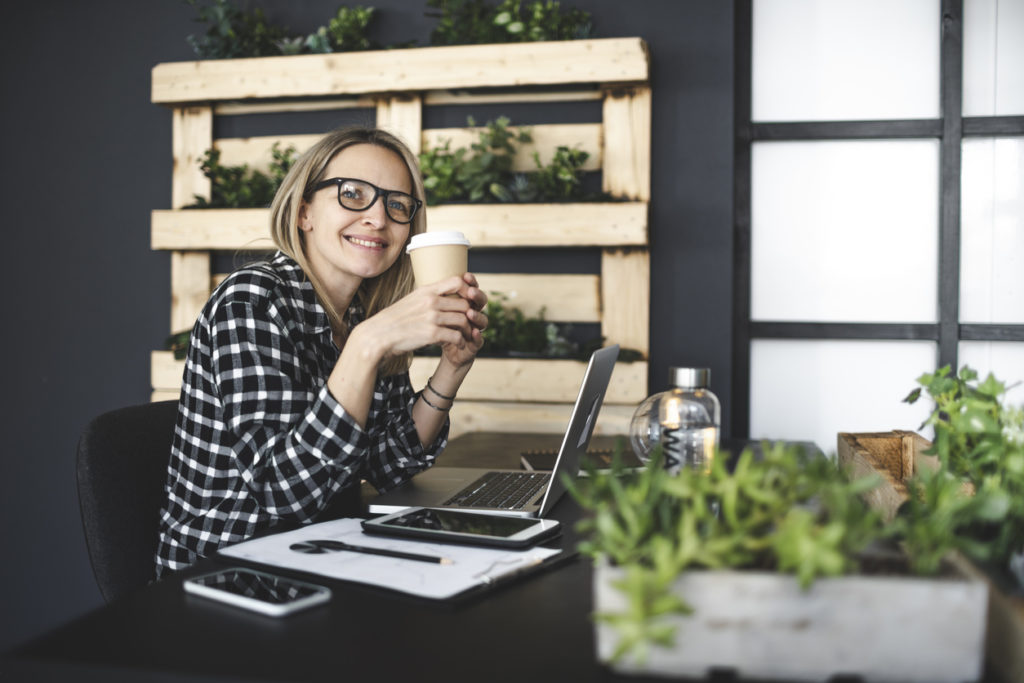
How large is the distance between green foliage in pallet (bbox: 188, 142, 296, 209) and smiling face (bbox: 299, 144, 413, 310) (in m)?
1.25

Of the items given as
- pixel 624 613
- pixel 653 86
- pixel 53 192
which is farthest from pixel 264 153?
pixel 624 613

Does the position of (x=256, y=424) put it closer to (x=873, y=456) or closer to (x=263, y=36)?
(x=873, y=456)

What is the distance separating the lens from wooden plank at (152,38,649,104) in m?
2.57

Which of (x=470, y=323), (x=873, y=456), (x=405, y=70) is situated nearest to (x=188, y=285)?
(x=405, y=70)

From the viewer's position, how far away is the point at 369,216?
1628mm

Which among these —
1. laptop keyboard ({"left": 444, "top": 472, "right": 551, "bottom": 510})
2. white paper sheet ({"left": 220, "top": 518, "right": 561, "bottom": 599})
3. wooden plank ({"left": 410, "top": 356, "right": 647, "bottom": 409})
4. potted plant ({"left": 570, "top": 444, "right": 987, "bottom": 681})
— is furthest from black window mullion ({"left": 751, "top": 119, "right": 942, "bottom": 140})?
potted plant ({"left": 570, "top": 444, "right": 987, "bottom": 681})

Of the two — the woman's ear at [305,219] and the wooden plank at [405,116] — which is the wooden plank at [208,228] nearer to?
the wooden plank at [405,116]

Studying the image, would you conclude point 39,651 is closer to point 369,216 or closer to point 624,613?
point 624,613

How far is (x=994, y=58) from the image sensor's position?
2787 mm

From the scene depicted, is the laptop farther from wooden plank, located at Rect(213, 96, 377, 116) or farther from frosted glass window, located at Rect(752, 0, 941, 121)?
frosted glass window, located at Rect(752, 0, 941, 121)

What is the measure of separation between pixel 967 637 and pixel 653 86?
7.87 ft

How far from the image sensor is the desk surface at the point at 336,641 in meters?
0.68

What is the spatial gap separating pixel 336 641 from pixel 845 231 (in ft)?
8.53

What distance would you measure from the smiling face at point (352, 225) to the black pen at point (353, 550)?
74cm
